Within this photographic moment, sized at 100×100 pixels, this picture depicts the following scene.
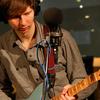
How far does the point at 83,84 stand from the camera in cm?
137

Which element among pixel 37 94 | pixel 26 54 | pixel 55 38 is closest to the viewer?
pixel 55 38

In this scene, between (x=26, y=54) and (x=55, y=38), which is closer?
(x=55, y=38)

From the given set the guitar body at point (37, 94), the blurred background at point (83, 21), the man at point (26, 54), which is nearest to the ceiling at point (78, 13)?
the blurred background at point (83, 21)

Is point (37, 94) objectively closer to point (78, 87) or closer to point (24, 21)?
point (78, 87)

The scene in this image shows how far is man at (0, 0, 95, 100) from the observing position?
1.60m

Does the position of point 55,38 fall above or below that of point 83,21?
above

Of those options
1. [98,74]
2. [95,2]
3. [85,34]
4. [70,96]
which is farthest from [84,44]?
[98,74]

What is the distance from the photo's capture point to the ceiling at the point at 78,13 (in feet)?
7.77

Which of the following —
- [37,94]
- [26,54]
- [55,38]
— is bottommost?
[37,94]

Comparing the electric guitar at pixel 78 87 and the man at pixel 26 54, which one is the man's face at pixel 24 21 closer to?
the man at pixel 26 54

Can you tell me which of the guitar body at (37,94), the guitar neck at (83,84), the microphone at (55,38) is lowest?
the guitar body at (37,94)

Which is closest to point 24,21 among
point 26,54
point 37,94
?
point 26,54

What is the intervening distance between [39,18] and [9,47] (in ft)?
2.07

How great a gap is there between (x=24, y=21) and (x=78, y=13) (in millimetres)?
890
